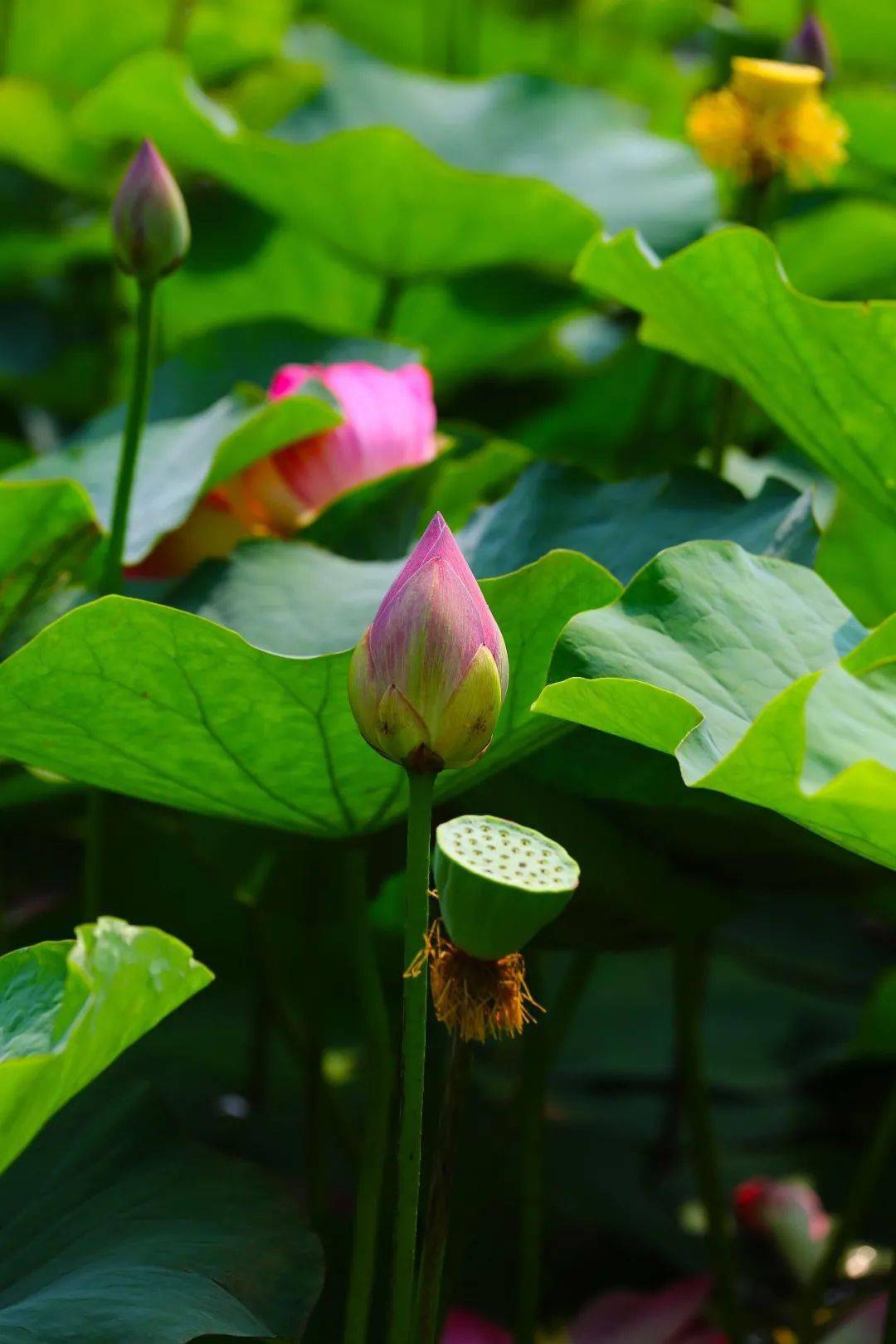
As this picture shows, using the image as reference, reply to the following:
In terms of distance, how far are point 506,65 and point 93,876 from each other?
1469 millimetres

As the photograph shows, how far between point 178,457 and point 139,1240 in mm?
490

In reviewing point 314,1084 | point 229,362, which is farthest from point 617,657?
point 229,362

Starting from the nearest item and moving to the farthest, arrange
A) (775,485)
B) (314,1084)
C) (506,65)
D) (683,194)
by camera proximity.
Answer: (775,485) < (314,1084) < (683,194) < (506,65)

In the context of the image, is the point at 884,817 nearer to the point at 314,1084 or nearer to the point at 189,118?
the point at 314,1084

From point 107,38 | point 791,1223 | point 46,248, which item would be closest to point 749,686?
point 791,1223

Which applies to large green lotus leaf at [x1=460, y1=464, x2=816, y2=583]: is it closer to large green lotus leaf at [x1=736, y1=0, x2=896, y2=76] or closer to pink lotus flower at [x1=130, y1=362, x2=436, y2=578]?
pink lotus flower at [x1=130, y1=362, x2=436, y2=578]

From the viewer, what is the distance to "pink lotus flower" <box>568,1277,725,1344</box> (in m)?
0.83

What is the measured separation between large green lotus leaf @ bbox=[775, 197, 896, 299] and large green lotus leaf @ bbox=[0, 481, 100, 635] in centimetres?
68

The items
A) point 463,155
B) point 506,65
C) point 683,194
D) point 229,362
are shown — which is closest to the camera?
point 229,362

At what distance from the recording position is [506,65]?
189 centimetres

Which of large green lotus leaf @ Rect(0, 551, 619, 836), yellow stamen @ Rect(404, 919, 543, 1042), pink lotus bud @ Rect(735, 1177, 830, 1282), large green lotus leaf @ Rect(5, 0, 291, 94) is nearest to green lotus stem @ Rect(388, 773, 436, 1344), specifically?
yellow stamen @ Rect(404, 919, 543, 1042)

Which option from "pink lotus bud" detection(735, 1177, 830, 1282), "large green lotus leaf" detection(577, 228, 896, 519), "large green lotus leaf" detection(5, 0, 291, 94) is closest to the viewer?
"large green lotus leaf" detection(577, 228, 896, 519)

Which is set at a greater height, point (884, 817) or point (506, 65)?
point (884, 817)

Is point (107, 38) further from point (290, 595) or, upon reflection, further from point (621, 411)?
point (290, 595)
